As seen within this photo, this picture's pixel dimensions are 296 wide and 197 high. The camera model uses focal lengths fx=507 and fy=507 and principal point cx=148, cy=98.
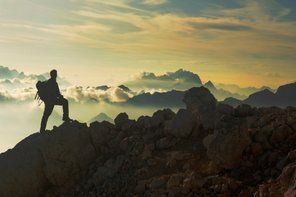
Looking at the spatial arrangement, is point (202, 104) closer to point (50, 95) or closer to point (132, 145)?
point (132, 145)

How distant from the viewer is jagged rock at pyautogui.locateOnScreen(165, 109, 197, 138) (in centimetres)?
2939

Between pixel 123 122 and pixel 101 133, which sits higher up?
pixel 123 122

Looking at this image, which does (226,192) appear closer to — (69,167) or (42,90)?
(69,167)

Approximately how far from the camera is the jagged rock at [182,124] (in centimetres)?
2939

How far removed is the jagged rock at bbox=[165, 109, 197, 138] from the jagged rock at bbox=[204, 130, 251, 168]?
3.35 metres

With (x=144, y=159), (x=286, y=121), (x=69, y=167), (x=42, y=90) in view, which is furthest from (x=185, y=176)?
(x=42, y=90)

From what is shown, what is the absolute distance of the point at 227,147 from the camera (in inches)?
999

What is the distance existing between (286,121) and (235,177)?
15.1 feet

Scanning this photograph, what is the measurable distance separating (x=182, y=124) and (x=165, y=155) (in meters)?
2.41

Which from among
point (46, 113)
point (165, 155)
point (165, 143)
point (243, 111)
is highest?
point (46, 113)

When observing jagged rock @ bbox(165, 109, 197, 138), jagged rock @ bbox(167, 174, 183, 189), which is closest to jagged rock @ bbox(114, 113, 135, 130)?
jagged rock @ bbox(165, 109, 197, 138)

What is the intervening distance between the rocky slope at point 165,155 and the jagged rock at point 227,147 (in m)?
0.05

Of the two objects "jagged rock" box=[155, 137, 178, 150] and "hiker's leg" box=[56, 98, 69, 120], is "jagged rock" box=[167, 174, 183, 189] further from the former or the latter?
"hiker's leg" box=[56, 98, 69, 120]

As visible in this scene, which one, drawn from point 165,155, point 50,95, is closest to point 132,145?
point 165,155
